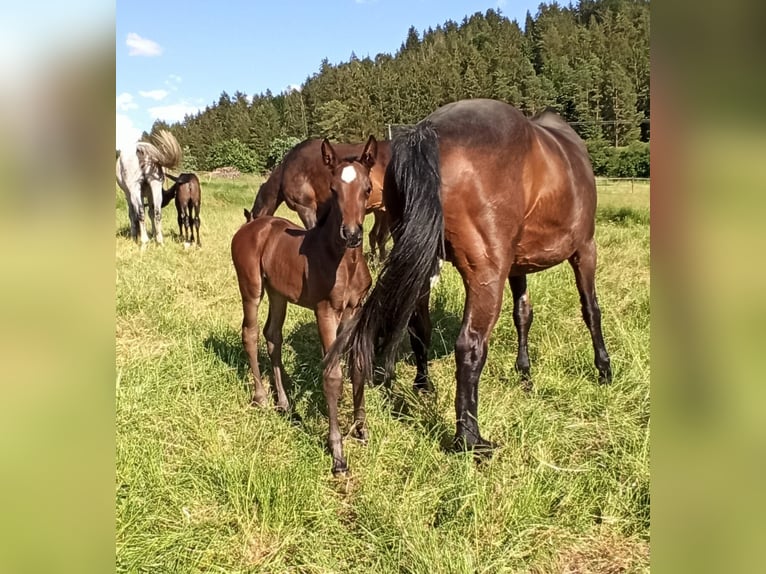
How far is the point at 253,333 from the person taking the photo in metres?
3.84

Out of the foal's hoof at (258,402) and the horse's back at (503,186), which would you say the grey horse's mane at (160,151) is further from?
the horse's back at (503,186)

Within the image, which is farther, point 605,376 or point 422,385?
point 422,385

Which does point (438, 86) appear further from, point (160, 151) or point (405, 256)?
point (405, 256)

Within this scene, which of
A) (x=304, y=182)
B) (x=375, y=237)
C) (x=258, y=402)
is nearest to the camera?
(x=258, y=402)

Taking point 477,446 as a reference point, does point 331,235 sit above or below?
above

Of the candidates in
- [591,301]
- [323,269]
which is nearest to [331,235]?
[323,269]

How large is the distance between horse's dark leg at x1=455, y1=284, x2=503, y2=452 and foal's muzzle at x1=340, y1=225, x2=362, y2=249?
27.4 inches

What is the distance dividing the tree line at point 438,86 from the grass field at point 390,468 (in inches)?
1449

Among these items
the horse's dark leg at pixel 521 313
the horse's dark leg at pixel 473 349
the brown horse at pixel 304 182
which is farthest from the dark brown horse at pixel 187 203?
the horse's dark leg at pixel 473 349

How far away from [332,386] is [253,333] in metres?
1.02

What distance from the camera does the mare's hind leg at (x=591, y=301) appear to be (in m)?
3.78

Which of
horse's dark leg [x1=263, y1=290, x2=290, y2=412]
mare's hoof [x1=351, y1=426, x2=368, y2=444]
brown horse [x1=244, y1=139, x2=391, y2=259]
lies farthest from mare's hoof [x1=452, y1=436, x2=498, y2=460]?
brown horse [x1=244, y1=139, x2=391, y2=259]
